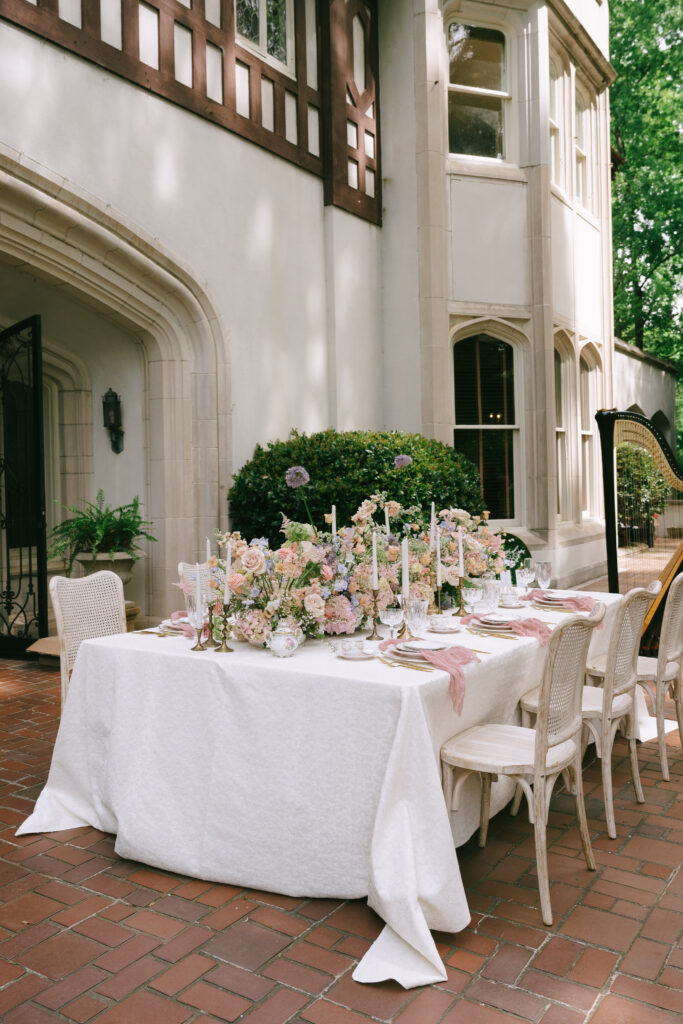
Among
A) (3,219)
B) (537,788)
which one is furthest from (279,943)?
(3,219)

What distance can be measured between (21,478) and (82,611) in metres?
3.57

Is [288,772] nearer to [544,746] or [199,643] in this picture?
[199,643]

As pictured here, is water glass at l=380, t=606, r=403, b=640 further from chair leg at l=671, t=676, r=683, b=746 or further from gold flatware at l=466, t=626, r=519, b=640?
chair leg at l=671, t=676, r=683, b=746

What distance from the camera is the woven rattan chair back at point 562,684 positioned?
10.8ft

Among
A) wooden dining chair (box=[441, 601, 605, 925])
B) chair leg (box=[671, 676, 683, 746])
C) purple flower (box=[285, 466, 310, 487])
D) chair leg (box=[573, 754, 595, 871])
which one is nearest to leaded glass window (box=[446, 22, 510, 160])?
purple flower (box=[285, 466, 310, 487])

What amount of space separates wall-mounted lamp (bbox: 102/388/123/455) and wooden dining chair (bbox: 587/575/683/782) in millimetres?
5295

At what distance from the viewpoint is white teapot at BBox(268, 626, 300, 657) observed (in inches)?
144

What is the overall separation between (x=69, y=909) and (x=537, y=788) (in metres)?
1.89

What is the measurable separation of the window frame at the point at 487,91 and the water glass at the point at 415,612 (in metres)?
8.08

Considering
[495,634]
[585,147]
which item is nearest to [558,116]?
[585,147]

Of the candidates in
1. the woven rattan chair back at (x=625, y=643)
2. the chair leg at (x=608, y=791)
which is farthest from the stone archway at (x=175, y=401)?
the chair leg at (x=608, y=791)

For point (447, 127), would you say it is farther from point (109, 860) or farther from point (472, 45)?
point (109, 860)

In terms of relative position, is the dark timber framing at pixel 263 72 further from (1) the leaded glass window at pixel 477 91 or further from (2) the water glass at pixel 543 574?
(2) the water glass at pixel 543 574

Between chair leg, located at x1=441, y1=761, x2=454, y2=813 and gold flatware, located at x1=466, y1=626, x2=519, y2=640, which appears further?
gold flatware, located at x1=466, y1=626, x2=519, y2=640
